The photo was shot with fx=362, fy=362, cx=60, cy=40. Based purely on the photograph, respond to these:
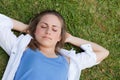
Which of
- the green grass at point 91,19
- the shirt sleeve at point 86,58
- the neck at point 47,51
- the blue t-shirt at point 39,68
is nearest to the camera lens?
the blue t-shirt at point 39,68

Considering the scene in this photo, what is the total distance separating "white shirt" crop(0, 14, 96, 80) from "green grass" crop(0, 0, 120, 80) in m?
0.24

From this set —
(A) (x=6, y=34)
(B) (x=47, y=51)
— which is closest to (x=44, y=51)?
(B) (x=47, y=51)

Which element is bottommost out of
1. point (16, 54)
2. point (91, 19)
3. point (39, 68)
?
point (39, 68)

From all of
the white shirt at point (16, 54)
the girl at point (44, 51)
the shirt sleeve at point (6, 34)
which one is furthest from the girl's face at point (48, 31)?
the shirt sleeve at point (6, 34)

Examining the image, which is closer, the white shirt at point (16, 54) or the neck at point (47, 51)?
the white shirt at point (16, 54)

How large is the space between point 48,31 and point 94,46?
725 millimetres

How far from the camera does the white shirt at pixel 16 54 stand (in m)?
4.24

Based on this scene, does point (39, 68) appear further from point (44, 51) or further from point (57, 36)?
point (57, 36)

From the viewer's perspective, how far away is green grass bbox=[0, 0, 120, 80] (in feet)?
15.5

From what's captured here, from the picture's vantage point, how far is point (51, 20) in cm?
440

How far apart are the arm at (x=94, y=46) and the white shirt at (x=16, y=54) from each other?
93 mm

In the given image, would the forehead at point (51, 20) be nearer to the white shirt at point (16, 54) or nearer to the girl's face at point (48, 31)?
the girl's face at point (48, 31)

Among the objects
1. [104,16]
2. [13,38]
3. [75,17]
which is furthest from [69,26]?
[13,38]

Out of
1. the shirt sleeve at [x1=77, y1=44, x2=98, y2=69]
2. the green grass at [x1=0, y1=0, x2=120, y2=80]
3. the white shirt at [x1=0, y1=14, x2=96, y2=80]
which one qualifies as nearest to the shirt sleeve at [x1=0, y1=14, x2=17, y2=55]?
Result: the white shirt at [x1=0, y1=14, x2=96, y2=80]
